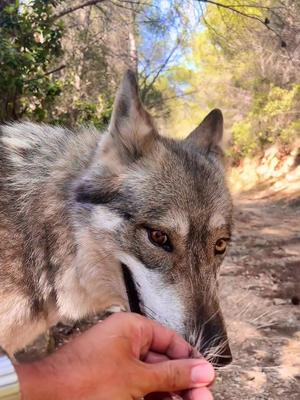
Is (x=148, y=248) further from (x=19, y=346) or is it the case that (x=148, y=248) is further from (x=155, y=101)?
(x=155, y=101)

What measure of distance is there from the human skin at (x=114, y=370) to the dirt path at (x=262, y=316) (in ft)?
8.31

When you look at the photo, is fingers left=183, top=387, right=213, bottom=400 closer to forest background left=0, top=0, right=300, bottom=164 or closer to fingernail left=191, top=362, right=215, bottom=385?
fingernail left=191, top=362, right=215, bottom=385

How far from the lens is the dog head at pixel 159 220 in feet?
7.88

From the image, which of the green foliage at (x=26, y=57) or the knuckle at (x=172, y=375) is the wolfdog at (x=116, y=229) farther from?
the green foliage at (x=26, y=57)

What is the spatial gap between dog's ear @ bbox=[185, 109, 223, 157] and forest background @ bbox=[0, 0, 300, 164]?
140 cm

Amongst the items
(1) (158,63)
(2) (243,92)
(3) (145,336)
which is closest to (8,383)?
(3) (145,336)

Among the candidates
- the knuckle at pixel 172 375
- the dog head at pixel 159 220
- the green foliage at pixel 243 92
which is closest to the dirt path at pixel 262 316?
the dog head at pixel 159 220

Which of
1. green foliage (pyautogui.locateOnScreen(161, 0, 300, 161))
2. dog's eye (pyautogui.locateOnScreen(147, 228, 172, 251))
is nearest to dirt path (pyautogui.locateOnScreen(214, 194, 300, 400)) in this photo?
dog's eye (pyautogui.locateOnScreen(147, 228, 172, 251))

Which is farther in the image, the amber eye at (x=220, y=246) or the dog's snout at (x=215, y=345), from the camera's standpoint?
the amber eye at (x=220, y=246)

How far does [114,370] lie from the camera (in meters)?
1.55

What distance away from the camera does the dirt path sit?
4.25 metres

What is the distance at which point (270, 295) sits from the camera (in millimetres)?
6586

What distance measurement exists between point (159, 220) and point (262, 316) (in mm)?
2639

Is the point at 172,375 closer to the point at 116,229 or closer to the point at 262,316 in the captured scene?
the point at 116,229
